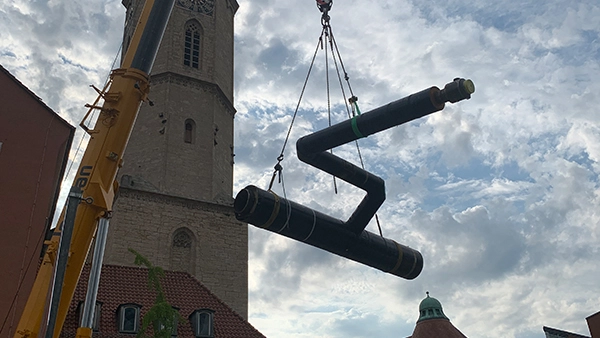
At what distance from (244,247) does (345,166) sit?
17.0m

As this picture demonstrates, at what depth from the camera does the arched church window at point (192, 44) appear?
30.8 meters

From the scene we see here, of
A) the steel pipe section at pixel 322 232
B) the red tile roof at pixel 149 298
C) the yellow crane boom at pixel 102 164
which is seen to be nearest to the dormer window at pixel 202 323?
the red tile roof at pixel 149 298

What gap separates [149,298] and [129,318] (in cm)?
132

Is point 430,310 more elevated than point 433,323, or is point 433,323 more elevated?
point 430,310

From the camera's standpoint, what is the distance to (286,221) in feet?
30.0

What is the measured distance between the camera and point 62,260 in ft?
29.0

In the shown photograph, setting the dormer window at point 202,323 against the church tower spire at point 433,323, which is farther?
the church tower spire at point 433,323

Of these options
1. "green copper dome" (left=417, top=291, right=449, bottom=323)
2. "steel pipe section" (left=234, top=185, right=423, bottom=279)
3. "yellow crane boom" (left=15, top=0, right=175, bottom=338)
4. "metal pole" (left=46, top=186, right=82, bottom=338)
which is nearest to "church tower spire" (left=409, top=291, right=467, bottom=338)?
"green copper dome" (left=417, top=291, right=449, bottom=323)

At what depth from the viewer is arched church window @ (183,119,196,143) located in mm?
28438

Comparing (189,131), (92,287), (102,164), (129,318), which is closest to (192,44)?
(189,131)

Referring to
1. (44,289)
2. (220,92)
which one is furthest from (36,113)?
(220,92)

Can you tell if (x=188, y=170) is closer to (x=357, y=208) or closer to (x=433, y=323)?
(x=433, y=323)

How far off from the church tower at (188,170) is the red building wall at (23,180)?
6713 mm

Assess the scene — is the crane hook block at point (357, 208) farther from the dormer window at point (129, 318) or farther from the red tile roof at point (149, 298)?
the dormer window at point (129, 318)
